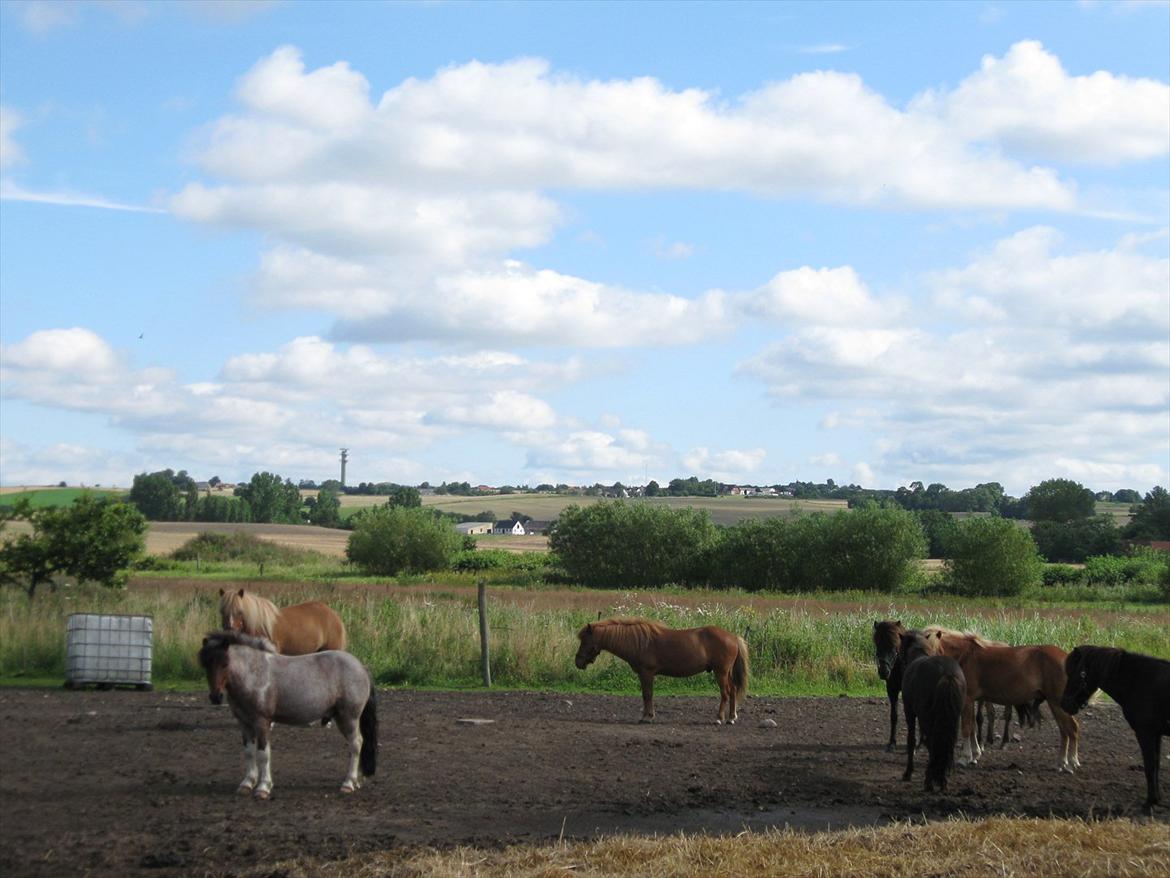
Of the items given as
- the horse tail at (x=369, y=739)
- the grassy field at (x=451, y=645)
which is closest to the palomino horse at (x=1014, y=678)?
the horse tail at (x=369, y=739)

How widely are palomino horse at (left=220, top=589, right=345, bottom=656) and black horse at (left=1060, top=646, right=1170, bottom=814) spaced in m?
8.28

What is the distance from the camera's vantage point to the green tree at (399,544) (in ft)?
226

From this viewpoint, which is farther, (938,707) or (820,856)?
(938,707)

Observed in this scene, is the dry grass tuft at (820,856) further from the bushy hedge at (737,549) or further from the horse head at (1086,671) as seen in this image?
the bushy hedge at (737,549)

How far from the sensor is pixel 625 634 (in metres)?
16.0

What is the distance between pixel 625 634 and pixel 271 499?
10010 centimetres

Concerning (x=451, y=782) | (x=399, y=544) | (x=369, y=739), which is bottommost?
(x=399, y=544)

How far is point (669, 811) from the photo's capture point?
9.80m

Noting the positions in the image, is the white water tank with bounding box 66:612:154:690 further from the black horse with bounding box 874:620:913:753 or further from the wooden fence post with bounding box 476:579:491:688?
the black horse with bounding box 874:620:913:753

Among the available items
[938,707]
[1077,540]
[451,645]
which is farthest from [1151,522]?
[938,707]

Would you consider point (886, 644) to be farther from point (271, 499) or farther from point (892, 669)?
point (271, 499)

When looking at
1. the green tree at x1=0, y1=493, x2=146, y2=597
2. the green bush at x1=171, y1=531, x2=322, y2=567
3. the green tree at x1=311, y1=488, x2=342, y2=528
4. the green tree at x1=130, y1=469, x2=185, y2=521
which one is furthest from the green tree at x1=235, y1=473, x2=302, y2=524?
the green tree at x1=0, y1=493, x2=146, y2=597

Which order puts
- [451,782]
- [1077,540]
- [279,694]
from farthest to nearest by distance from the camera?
[1077,540], [451,782], [279,694]

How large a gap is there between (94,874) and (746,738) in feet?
27.7
